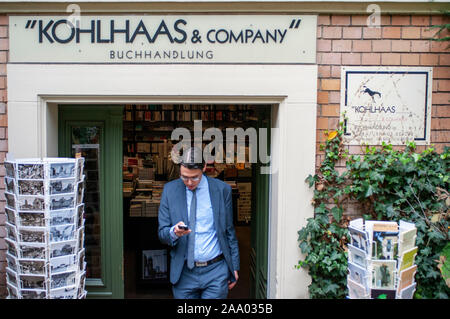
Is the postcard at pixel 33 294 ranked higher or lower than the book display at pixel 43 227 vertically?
lower

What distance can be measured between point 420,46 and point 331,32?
85 centimetres

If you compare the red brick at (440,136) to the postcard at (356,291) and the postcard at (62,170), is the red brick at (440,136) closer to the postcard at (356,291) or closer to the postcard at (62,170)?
the postcard at (356,291)

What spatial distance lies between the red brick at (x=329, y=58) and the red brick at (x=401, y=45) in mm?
528

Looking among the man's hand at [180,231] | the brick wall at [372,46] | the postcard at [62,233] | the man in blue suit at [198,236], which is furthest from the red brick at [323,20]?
the postcard at [62,233]

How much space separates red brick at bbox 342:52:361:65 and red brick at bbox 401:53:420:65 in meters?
0.42

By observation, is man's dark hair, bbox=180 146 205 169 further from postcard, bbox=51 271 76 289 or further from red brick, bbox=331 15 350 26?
red brick, bbox=331 15 350 26

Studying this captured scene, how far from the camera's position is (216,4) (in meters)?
3.20

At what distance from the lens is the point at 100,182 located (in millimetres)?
3836

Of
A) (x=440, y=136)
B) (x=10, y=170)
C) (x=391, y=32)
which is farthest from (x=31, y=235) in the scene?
(x=440, y=136)

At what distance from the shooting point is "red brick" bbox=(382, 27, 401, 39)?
3.31m

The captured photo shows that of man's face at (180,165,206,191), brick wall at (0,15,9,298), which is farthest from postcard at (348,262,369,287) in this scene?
brick wall at (0,15,9,298)

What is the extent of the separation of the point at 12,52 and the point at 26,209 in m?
1.49

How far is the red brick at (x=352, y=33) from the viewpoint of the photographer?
10.8 feet
